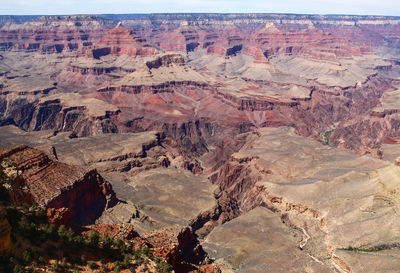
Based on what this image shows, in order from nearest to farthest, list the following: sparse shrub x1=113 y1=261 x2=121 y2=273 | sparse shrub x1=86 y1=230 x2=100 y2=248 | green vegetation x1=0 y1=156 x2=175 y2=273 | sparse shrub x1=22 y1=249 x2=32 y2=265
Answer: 1. sparse shrub x1=22 y1=249 x2=32 y2=265
2. green vegetation x1=0 y1=156 x2=175 y2=273
3. sparse shrub x1=113 y1=261 x2=121 y2=273
4. sparse shrub x1=86 y1=230 x2=100 y2=248

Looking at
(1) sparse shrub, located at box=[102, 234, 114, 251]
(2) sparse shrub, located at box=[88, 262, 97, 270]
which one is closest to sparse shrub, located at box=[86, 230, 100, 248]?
(1) sparse shrub, located at box=[102, 234, 114, 251]

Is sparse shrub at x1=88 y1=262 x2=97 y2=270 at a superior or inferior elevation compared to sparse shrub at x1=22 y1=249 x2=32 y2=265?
inferior

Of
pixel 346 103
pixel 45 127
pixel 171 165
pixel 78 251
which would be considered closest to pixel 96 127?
pixel 45 127

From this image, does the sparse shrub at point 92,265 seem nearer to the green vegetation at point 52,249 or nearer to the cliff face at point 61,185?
the green vegetation at point 52,249

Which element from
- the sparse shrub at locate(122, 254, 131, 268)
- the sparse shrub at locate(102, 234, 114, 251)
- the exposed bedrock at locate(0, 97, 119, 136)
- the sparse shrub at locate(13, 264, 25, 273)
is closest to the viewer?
the sparse shrub at locate(13, 264, 25, 273)

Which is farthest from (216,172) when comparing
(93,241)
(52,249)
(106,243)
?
(52,249)

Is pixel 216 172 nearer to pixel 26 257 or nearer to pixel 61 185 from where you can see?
pixel 61 185

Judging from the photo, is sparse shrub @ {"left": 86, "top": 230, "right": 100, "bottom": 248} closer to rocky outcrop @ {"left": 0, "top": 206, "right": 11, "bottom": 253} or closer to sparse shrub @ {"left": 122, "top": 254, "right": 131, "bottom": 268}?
sparse shrub @ {"left": 122, "top": 254, "right": 131, "bottom": 268}

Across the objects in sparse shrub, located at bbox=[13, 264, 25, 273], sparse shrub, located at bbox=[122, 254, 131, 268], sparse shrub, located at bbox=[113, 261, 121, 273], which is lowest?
sparse shrub, located at bbox=[122, 254, 131, 268]

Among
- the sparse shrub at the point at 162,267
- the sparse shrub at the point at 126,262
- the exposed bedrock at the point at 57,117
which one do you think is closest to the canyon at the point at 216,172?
the exposed bedrock at the point at 57,117
